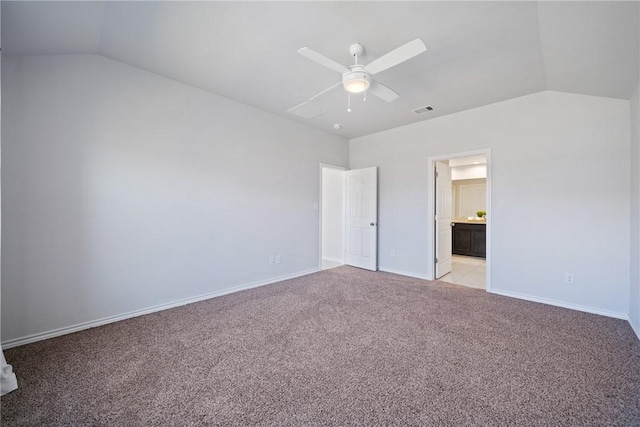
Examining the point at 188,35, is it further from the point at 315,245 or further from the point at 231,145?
the point at 315,245

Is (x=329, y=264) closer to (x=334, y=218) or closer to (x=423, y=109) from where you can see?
(x=334, y=218)

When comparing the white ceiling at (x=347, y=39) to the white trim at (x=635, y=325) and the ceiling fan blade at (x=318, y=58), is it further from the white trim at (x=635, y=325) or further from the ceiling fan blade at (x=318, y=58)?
the white trim at (x=635, y=325)

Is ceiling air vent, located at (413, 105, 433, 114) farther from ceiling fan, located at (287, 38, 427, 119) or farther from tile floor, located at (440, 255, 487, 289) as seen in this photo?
tile floor, located at (440, 255, 487, 289)

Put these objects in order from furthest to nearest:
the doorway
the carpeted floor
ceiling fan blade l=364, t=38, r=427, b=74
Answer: the doorway → ceiling fan blade l=364, t=38, r=427, b=74 → the carpeted floor

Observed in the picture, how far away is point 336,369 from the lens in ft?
6.55

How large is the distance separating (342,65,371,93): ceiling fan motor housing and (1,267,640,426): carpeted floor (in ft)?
7.63

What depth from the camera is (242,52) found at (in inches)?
102

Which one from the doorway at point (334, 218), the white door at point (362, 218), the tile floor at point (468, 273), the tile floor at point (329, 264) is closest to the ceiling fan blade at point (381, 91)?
the white door at point (362, 218)

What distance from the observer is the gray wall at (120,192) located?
2.34m

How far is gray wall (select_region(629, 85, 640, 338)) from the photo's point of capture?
2547mm

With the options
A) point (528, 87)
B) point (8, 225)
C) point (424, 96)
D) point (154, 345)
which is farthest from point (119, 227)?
point (528, 87)

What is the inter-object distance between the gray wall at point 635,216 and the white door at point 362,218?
3.22m

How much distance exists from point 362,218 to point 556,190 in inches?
118

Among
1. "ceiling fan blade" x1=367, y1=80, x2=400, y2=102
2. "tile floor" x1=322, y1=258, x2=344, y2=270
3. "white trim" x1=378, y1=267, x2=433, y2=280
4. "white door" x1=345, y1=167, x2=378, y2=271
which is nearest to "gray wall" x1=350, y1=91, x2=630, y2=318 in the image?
"white trim" x1=378, y1=267, x2=433, y2=280
